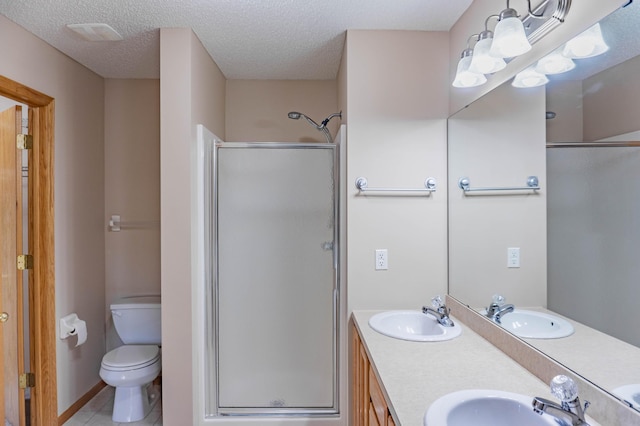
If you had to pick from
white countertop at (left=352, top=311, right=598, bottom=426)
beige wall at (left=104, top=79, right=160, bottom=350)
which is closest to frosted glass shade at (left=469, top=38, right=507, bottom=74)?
white countertop at (left=352, top=311, right=598, bottom=426)

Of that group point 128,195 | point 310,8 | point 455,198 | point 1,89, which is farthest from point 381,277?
point 1,89

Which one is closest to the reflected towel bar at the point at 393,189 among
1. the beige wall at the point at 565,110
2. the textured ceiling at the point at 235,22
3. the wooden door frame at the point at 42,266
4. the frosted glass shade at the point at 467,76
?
the frosted glass shade at the point at 467,76

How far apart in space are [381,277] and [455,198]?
0.63 metres

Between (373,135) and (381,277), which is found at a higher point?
(373,135)

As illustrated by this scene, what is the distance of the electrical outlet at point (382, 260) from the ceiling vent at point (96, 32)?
2.06 meters

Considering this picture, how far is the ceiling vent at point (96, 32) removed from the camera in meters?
1.92

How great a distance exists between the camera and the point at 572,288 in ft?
3.71

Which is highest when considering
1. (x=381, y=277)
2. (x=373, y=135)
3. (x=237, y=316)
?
(x=373, y=135)

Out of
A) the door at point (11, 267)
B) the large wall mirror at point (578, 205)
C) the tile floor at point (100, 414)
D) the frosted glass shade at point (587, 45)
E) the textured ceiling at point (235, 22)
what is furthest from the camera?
the tile floor at point (100, 414)

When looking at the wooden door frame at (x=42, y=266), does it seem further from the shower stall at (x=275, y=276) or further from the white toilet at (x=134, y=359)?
the shower stall at (x=275, y=276)

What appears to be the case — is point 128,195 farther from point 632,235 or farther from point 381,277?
point 632,235

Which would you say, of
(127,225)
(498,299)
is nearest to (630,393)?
(498,299)

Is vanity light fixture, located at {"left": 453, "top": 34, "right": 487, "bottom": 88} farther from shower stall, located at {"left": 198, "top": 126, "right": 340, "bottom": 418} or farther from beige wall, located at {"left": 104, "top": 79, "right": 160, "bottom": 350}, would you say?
beige wall, located at {"left": 104, "top": 79, "right": 160, "bottom": 350}

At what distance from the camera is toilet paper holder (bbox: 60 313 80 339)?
226 cm
